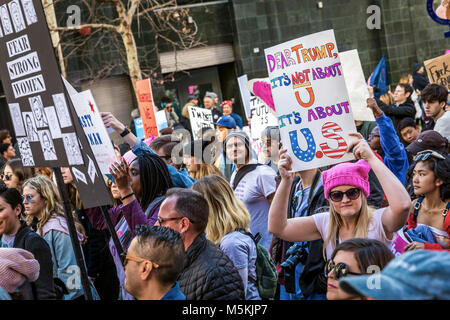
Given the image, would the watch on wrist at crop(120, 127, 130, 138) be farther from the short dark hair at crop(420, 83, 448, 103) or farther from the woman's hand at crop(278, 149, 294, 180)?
the short dark hair at crop(420, 83, 448, 103)

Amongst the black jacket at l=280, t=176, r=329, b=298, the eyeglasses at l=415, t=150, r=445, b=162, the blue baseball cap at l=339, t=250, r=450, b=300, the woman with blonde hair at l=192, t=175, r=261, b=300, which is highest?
the blue baseball cap at l=339, t=250, r=450, b=300

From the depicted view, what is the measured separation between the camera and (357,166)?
3.94m

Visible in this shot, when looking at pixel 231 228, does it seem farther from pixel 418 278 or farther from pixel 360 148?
pixel 418 278

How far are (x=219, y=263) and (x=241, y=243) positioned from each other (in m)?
0.74

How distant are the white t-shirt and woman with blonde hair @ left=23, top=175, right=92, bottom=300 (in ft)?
6.42

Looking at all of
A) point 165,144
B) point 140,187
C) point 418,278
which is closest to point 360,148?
point 140,187

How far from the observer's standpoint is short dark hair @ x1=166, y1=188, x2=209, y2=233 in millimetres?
3807

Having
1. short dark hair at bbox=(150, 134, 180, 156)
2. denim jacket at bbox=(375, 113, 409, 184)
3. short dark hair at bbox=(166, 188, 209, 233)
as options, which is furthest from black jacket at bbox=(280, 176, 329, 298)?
short dark hair at bbox=(150, 134, 180, 156)

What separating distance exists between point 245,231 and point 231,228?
0.10m

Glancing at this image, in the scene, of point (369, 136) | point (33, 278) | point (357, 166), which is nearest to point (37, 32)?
point (33, 278)

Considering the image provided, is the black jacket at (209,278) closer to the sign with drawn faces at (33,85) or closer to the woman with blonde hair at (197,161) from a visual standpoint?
the sign with drawn faces at (33,85)

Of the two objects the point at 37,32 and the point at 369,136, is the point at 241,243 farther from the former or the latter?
the point at 369,136

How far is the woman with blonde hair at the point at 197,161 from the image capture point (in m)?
6.64

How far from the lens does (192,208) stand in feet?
12.6
